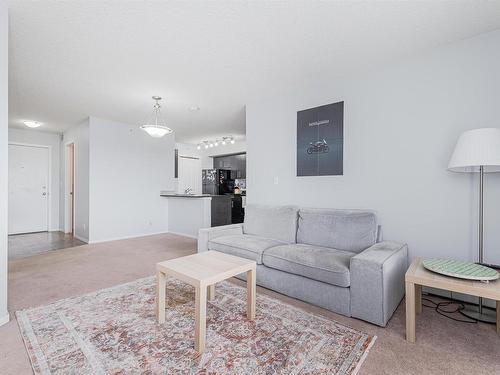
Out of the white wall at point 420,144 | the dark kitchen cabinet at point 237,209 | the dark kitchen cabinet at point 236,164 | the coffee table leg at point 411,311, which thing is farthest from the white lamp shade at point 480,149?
the dark kitchen cabinet at point 236,164

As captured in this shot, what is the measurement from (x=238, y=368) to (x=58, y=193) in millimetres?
6955

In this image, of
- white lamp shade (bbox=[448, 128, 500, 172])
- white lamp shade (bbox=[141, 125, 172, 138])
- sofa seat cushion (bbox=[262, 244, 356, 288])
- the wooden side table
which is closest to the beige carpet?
the wooden side table

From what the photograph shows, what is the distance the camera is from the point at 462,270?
1815mm

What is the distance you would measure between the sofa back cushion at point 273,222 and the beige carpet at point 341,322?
768 millimetres

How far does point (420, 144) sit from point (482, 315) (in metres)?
1.56

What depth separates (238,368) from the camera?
4.94 ft

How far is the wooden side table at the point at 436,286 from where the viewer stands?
1590mm

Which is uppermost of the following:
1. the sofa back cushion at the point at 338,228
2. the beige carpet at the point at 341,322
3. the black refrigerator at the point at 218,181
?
the black refrigerator at the point at 218,181

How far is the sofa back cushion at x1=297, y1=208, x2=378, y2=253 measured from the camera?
261 cm

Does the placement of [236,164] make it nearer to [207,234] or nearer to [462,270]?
[207,234]

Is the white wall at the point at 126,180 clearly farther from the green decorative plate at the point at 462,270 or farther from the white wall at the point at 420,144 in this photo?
the green decorative plate at the point at 462,270

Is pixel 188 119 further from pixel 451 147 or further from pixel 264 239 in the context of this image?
pixel 451 147

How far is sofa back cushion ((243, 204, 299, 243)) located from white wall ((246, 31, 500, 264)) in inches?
14.8

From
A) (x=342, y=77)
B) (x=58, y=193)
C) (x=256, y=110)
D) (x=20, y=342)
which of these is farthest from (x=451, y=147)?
(x=58, y=193)
